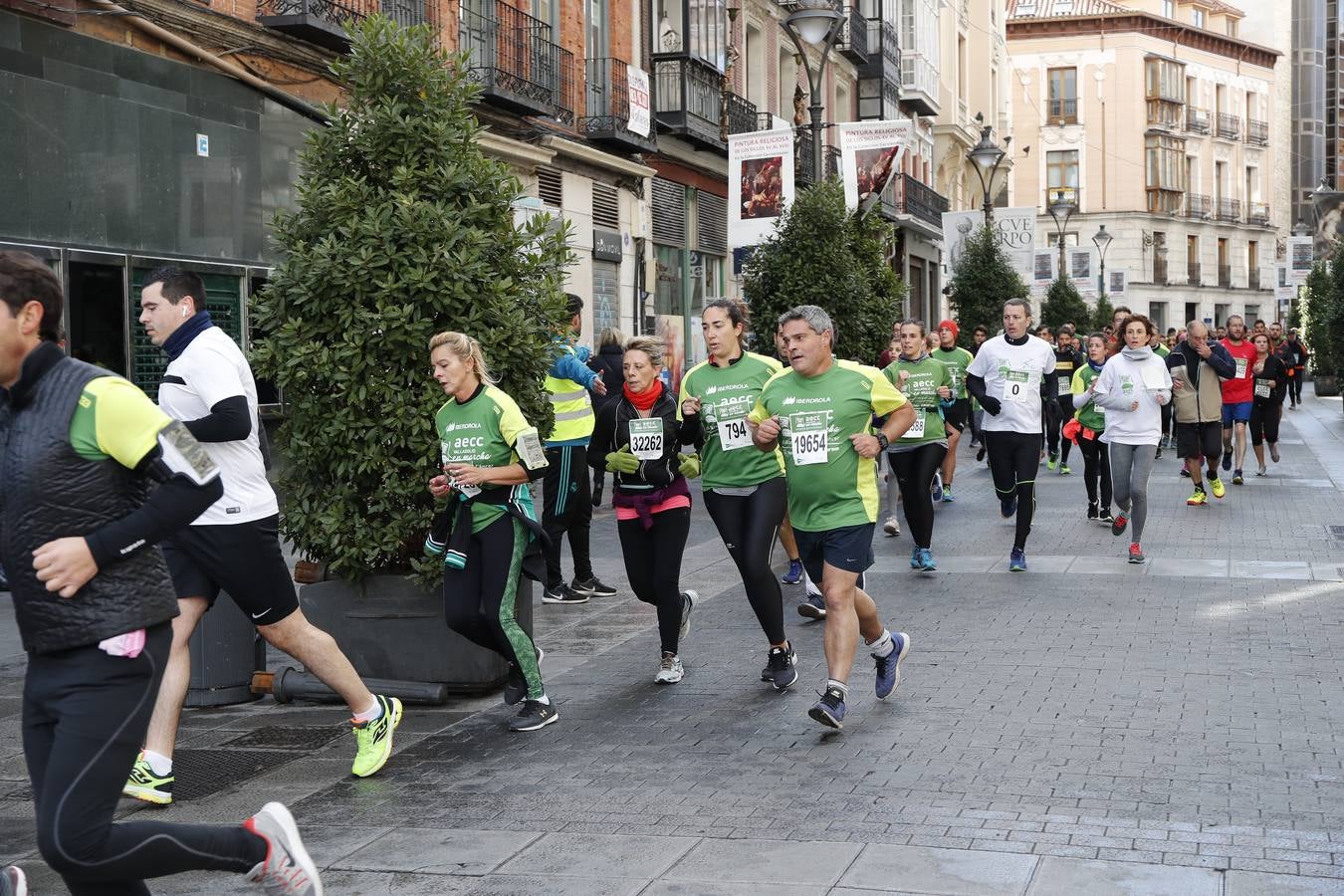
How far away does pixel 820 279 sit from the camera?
19453 mm

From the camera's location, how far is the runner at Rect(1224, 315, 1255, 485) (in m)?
19.5

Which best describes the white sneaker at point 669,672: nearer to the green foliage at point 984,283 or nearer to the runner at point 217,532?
the runner at point 217,532

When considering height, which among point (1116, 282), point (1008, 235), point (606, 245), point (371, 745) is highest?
point (1116, 282)

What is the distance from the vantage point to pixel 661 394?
8.20 m

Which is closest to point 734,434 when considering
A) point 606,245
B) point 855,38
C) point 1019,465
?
point 1019,465

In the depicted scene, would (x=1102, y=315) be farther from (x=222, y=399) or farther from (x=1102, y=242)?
(x=222, y=399)

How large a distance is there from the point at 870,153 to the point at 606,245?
175 inches

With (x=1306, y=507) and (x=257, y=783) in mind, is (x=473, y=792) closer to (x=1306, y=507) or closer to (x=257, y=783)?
(x=257, y=783)

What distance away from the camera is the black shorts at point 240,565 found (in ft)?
19.6

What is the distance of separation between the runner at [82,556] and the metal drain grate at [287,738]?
2.93 m

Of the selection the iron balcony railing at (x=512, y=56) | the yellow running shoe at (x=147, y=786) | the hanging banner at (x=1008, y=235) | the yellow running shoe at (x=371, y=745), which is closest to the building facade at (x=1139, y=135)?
the hanging banner at (x=1008, y=235)

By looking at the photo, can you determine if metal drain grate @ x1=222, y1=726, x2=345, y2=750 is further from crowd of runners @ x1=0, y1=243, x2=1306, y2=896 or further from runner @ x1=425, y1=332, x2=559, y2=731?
runner @ x1=425, y1=332, x2=559, y2=731

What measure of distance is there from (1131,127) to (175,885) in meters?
82.4

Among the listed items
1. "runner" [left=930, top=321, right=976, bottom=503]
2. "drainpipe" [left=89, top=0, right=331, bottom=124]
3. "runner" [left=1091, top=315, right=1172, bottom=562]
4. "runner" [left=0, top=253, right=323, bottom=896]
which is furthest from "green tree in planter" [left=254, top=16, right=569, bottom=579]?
"runner" [left=930, top=321, right=976, bottom=503]
